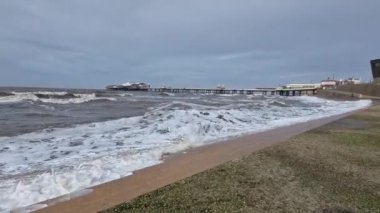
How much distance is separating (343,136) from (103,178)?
736 centimetres

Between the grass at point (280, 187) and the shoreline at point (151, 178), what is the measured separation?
459 millimetres

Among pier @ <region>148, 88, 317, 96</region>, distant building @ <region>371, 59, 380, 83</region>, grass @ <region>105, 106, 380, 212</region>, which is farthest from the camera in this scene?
pier @ <region>148, 88, 317, 96</region>

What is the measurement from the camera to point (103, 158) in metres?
8.13

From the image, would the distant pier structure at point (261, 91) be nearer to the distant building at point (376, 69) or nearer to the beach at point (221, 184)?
the distant building at point (376, 69)

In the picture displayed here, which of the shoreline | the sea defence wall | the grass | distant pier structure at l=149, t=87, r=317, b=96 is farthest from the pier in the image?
the grass

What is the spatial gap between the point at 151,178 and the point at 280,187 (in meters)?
2.15

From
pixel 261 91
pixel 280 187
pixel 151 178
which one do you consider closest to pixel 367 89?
pixel 261 91

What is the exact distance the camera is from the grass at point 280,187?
4672 millimetres

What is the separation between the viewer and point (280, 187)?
18.1 ft

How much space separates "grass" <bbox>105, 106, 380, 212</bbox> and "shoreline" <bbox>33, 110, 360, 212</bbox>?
459 mm

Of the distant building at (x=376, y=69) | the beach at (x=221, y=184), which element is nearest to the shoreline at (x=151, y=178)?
the beach at (x=221, y=184)

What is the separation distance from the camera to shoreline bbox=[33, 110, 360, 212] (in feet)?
16.8

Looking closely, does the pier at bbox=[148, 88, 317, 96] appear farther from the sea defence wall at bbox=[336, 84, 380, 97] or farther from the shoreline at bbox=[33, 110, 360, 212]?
the shoreline at bbox=[33, 110, 360, 212]

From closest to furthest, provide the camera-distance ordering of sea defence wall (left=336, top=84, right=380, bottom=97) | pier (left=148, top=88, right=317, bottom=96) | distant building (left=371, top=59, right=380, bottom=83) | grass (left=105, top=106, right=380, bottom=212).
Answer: grass (left=105, top=106, right=380, bottom=212), sea defence wall (left=336, top=84, right=380, bottom=97), distant building (left=371, top=59, right=380, bottom=83), pier (left=148, top=88, right=317, bottom=96)
